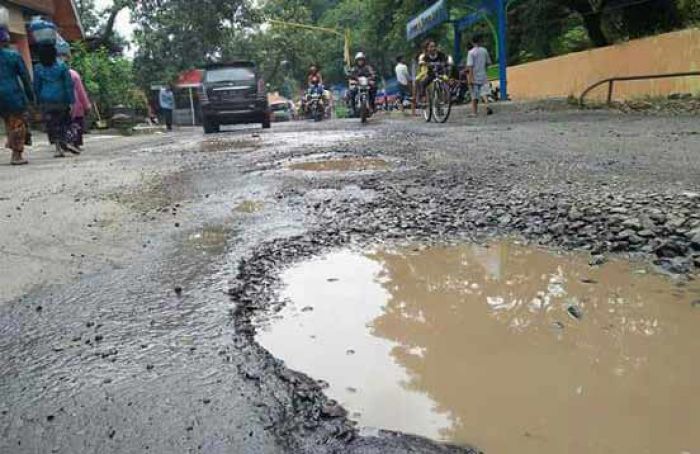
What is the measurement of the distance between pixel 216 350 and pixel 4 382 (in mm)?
607

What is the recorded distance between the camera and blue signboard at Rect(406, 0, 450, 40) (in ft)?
57.4

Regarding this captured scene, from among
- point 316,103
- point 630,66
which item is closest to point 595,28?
point 630,66

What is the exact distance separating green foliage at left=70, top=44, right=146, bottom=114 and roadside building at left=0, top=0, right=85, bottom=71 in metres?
1.30

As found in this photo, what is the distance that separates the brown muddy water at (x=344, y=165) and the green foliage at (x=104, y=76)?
13.2 meters

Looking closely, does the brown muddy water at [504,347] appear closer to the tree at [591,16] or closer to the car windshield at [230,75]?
the car windshield at [230,75]

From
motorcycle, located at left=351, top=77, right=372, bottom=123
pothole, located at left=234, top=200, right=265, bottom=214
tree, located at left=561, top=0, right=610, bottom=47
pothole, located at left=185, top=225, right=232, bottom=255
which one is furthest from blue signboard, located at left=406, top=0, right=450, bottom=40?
pothole, located at left=185, top=225, right=232, bottom=255

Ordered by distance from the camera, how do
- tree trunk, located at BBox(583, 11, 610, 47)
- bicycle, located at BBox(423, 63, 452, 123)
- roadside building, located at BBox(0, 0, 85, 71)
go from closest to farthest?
bicycle, located at BBox(423, 63, 452, 123) < roadside building, located at BBox(0, 0, 85, 71) < tree trunk, located at BBox(583, 11, 610, 47)

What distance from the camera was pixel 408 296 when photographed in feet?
8.41

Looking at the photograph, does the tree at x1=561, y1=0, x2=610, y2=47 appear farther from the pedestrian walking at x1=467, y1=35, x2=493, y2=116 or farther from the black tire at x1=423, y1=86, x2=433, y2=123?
the black tire at x1=423, y1=86, x2=433, y2=123

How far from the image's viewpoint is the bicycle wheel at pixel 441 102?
1133 centimetres

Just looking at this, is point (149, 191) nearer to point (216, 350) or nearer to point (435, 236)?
point (435, 236)

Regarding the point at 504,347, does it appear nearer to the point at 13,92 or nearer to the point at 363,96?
the point at 13,92

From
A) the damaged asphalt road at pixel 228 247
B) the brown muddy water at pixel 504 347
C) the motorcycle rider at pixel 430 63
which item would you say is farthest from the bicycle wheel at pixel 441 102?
the brown muddy water at pixel 504 347

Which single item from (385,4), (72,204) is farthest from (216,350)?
(385,4)
